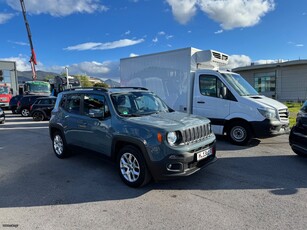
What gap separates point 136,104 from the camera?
5.17 metres

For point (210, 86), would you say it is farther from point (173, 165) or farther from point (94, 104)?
point (173, 165)

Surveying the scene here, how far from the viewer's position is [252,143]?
25.0 ft

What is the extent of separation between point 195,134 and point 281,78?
23.3 m

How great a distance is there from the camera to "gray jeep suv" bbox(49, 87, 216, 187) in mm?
3982

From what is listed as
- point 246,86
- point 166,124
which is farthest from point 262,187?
point 246,86

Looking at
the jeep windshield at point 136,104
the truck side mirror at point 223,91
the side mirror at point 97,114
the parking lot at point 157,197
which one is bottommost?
the parking lot at point 157,197

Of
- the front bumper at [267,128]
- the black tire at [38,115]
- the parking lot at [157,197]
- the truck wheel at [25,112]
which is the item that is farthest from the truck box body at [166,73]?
the truck wheel at [25,112]

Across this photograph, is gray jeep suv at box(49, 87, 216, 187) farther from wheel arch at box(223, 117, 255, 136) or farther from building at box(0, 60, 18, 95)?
building at box(0, 60, 18, 95)

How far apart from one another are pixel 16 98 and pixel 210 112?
810 inches

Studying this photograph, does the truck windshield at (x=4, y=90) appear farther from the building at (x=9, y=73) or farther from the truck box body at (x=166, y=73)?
the truck box body at (x=166, y=73)

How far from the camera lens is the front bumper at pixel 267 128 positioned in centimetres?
671

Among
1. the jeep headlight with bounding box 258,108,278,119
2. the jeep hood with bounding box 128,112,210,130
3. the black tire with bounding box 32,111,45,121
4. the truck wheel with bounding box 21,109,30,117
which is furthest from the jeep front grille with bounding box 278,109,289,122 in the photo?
the truck wheel with bounding box 21,109,30,117

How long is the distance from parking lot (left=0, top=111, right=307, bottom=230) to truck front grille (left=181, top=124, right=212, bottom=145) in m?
0.87

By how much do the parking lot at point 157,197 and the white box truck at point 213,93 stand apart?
129 cm
